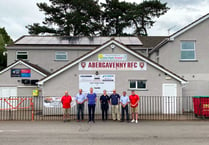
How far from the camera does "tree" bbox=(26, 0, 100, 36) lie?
38.1m

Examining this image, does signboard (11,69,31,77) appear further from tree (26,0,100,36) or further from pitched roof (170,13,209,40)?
tree (26,0,100,36)

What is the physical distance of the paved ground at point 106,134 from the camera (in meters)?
7.83

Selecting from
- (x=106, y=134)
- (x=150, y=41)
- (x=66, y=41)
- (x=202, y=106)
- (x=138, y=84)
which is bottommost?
(x=106, y=134)

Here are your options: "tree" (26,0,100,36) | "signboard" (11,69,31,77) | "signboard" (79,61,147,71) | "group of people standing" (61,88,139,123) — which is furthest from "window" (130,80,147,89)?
"tree" (26,0,100,36)

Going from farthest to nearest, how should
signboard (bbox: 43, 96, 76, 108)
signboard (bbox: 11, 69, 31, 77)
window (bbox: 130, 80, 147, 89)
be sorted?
signboard (bbox: 11, 69, 31, 77) < window (bbox: 130, 80, 147, 89) < signboard (bbox: 43, 96, 76, 108)

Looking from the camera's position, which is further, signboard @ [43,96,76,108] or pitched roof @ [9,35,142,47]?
pitched roof @ [9,35,142,47]

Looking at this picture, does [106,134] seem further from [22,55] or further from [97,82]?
[22,55]

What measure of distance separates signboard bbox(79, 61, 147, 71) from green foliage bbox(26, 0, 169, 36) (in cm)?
2377

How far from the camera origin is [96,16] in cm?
4028

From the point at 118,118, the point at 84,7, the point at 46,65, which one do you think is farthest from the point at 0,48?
the point at 118,118

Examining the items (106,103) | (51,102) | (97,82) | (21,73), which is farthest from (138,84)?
(21,73)

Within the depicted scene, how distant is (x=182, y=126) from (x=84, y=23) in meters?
30.9

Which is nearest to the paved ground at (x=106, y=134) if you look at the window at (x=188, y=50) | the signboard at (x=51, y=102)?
the signboard at (x=51, y=102)

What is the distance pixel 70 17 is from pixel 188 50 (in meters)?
25.1
